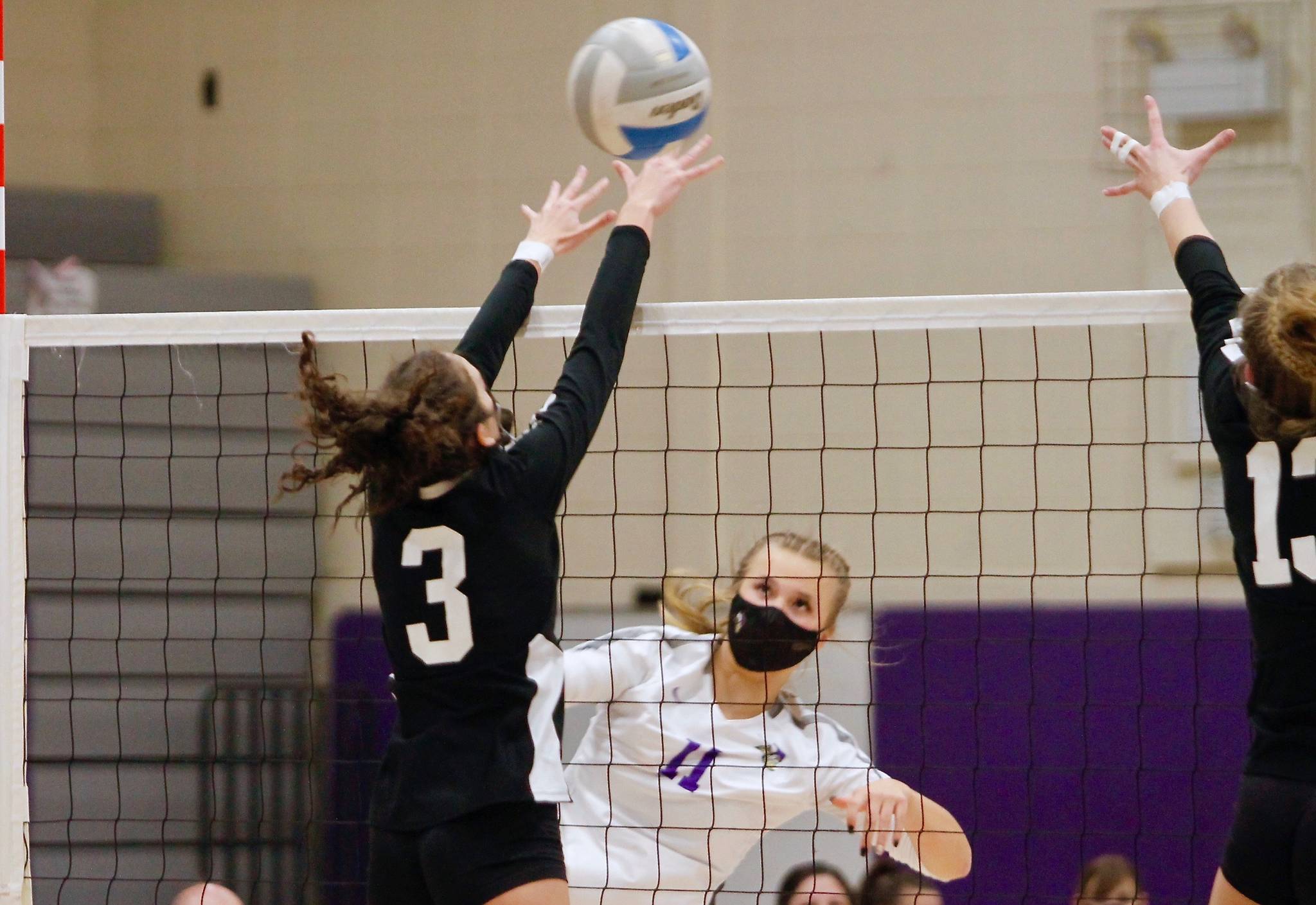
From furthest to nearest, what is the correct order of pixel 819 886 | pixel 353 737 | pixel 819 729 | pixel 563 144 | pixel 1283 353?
pixel 563 144 < pixel 353 737 < pixel 819 886 < pixel 819 729 < pixel 1283 353

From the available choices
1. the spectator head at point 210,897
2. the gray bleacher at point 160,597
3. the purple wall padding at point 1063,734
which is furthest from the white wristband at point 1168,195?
the gray bleacher at point 160,597

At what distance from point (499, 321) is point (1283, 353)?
1409 millimetres

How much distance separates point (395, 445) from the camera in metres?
2.49

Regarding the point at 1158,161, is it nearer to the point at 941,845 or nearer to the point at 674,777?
the point at 941,845

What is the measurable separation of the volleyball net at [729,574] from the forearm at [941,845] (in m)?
1.71

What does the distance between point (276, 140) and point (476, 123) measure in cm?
94

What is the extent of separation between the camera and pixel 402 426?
2.46 metres

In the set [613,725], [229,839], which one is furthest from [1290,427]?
[229,839]

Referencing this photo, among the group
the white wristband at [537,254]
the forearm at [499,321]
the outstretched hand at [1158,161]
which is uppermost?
the outstretched hand at [1158,161]

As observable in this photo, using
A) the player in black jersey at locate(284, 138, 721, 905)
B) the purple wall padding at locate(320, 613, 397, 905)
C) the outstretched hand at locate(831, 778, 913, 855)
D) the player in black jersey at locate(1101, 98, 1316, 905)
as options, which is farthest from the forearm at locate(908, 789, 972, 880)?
the purple wall padding at locate(320, 613, 397, 905)

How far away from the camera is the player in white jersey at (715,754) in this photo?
3.44 meters

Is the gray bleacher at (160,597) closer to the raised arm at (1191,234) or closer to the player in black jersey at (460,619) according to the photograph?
the player in black jersey at (460,619)

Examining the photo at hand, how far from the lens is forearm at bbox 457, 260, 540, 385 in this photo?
9.34 ft

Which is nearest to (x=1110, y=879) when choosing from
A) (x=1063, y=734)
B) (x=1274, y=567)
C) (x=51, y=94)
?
(x=1063, y=734)
